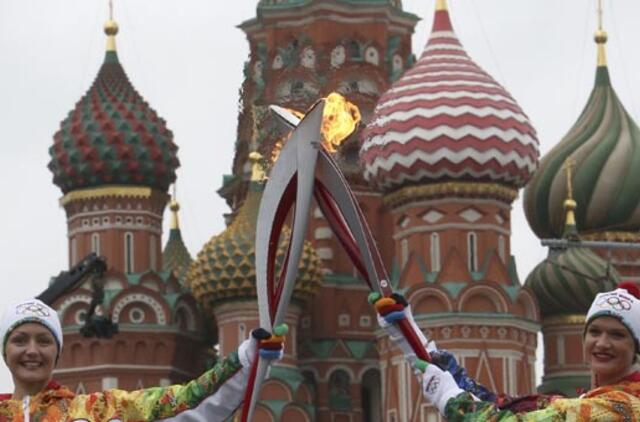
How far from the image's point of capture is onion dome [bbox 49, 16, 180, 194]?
45656mm

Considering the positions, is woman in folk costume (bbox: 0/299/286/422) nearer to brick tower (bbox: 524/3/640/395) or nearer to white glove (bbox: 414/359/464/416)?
white glove (bbox: 414/359/464/416)

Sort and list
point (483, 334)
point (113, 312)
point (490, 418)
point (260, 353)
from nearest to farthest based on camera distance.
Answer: point (490, 418)
point (260, 353)
point (483, 334)
point (113, 312)

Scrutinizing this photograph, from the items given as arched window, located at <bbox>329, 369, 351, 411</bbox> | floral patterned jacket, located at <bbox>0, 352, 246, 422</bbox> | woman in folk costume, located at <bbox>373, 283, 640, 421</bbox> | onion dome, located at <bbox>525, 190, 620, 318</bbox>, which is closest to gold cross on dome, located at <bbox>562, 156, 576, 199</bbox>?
onion dome, located at <bbox>525, 190, 620, 318</bbox>

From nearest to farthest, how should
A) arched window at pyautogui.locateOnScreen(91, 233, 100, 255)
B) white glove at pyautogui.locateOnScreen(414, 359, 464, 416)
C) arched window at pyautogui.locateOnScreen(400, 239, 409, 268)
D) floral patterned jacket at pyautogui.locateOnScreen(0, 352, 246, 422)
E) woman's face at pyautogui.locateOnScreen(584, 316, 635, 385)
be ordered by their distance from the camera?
woman's face at pyautogui.locateOnScreen(584, 316, 635, 385) → white glove at pyautogui.locateOnScreen(414, 359, 464, 416) → floral patterned jacket at pyautogui.locateOnScreen(0, 352, 246, 422) → arched window at pyautogui.locateOnScreen(400, 239, 409, 268) → arched window at pyautogui.locateOnScreen(91, 233, 100, 255)

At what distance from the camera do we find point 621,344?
7672mm

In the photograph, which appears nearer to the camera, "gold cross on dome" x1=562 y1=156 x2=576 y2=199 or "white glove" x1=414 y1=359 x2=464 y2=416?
"white glove" x1=414 y1=359 x2=464 y2=416

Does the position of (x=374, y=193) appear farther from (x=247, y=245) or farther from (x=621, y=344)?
(x=621, y=344)

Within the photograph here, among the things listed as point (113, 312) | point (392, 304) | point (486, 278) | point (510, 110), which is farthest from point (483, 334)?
point (392, 304)

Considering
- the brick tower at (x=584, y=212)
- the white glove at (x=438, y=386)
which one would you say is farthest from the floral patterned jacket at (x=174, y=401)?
the brick tower at (x=584, y=212)

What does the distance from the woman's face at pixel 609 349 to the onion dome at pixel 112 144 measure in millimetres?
38140

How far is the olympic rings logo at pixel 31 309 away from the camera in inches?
312

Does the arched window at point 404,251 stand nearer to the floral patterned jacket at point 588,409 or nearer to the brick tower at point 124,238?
the brick tower at point 124,238

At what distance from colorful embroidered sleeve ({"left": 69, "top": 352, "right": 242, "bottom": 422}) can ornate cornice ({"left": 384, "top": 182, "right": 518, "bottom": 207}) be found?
3430cm

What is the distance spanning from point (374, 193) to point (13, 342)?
38.4 m
